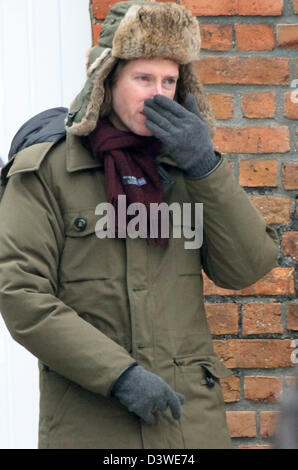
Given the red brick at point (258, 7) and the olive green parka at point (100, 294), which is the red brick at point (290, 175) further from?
the olive green parka at point (100, 294)

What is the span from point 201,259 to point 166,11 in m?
0.64

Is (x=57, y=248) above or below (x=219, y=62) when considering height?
below

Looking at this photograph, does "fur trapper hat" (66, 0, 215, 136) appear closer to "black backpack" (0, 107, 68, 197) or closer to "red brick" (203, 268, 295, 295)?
"black backpack" (0, 107, 68, 197)

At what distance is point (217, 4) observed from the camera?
302 cm

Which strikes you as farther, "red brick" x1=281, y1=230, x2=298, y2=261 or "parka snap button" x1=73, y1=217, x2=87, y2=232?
"red brick" x1=281, y1=230, x2=298, y2=261

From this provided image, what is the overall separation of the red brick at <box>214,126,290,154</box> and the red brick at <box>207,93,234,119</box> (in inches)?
1.7

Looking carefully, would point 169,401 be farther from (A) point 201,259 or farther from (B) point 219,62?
(B) point 219,62

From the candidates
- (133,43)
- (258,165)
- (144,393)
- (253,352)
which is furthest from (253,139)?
(144,393)

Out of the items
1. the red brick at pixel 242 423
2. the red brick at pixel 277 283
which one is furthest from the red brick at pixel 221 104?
the red brick at pixel 242 423

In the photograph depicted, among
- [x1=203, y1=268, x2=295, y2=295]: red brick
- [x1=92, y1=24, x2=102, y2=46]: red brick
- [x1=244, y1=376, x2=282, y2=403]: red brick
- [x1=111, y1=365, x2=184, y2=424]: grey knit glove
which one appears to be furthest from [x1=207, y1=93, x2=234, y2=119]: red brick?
[x1=111, y1=365, x2=184, y2=424]: grey knit glove

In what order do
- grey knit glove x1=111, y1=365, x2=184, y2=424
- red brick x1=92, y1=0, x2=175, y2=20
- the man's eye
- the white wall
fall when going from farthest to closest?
the white wall
red brick x1=92, y1=0, x2=175, y2=20
the man's eye
grey knit glove x1=111, y1=365, x2=184, y2=424

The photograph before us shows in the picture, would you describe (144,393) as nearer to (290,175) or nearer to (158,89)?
(158,89)

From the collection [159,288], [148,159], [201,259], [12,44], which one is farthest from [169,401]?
[12,44]

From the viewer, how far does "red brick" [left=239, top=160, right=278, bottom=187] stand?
10.0 feet
